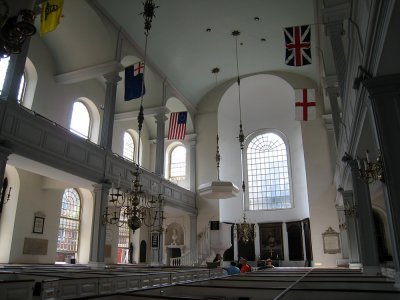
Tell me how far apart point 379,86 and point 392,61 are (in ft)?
1.49

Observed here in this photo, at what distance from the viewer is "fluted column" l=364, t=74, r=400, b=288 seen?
15.2 feet

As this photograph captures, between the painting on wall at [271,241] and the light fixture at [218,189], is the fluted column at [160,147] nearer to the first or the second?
the light fixture at [218,189]

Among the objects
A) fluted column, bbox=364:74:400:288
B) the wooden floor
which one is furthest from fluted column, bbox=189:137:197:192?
fluted column, bbox=364:74:400:288

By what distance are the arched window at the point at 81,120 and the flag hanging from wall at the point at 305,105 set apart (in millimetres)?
9151

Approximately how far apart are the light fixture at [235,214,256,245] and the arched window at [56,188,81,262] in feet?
24.2

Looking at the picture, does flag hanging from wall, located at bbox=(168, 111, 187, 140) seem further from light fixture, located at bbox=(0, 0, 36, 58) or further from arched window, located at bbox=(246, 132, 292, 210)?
light fixture, located at bbox=(0, 0, 36, 58)

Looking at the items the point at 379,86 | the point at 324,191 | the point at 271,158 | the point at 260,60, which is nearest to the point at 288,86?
the point at 260,60

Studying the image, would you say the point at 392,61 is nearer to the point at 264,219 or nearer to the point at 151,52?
the point at 151,52

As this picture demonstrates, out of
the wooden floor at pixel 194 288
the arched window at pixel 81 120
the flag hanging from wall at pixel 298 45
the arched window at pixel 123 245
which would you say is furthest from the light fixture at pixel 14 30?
the arched window at pixel 123 245

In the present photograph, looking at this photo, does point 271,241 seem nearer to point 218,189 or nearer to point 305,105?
point 218,189

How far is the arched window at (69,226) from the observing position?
14.1 meters

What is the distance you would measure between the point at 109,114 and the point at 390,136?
31.1ft

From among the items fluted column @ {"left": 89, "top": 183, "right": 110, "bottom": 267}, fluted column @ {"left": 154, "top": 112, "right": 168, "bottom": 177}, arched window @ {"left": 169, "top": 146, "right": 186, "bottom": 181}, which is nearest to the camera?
fluted column @ {"left": 89, "top": 183, "right": 110, "bottom": 267}

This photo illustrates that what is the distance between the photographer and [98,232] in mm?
10523
